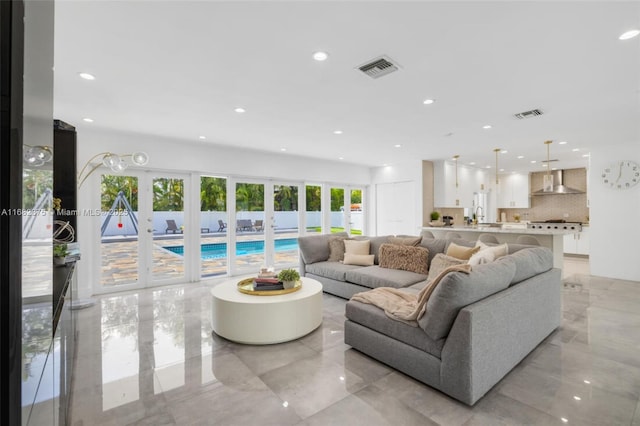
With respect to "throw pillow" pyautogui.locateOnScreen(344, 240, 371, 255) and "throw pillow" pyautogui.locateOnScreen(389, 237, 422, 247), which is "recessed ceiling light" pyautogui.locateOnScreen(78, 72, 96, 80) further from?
"throw pillow" pyautogui.locateOnScreen(389, 237, 422, 247)

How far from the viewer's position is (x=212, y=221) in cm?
589

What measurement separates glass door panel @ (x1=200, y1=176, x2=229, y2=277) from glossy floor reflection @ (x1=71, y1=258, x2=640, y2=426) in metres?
2.50

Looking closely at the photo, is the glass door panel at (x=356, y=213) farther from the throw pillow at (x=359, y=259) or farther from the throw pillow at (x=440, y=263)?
the throw pillow at (x=440, y=263)

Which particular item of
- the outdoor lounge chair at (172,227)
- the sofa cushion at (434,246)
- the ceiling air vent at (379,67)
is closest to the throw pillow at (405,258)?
the sofa cushion at (434,246)

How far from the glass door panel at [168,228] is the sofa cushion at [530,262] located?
202 inches

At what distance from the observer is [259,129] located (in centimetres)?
464

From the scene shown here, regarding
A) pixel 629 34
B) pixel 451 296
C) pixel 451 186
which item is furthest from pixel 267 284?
pixel 451 186

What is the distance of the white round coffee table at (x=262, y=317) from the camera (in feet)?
9.42

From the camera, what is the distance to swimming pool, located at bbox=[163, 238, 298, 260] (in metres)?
5.76

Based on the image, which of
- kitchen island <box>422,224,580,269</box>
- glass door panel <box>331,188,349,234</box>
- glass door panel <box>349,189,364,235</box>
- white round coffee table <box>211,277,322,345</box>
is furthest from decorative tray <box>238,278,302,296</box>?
A: glass door panel <box>349,189,364,235</box>

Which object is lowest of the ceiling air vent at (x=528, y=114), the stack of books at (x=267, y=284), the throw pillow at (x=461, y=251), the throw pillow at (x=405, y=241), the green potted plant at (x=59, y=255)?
the stack of books at (x=267, y=284)

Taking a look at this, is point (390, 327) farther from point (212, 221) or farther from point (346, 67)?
point (212, 221)

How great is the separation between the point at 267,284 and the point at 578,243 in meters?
8.80

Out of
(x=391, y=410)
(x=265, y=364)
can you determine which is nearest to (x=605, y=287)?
(x=391, y=410)
